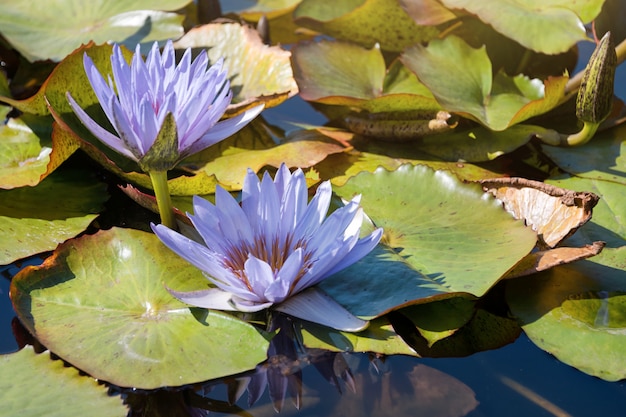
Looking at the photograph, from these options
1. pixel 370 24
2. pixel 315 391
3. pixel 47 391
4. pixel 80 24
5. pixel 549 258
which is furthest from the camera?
pixel 370 24

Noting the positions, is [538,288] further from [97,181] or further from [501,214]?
[97,181]

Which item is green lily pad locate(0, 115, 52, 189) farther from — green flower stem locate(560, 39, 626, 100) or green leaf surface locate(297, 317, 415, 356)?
green flower stem locate(560, 39, 626, 100)

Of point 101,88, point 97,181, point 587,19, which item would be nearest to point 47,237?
point 97,181

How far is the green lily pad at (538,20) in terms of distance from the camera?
6.66 ft

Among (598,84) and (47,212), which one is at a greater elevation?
(598,84)

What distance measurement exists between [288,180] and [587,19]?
1.28 m

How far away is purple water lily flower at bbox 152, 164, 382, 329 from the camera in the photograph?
127cm

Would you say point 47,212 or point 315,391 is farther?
point 47,212

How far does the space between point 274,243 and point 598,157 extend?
1.04m

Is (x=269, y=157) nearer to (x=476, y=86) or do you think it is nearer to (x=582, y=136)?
(x=476, y=86)

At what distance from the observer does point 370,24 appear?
246cm

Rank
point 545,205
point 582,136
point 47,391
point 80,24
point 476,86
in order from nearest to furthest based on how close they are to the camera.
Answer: point 47,391
point 545,205
point 582,136
point 476,86
point 80,24

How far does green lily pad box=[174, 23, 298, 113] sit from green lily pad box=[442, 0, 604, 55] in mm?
589

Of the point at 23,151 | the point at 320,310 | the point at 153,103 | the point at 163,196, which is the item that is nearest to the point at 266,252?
the point at 320,310
